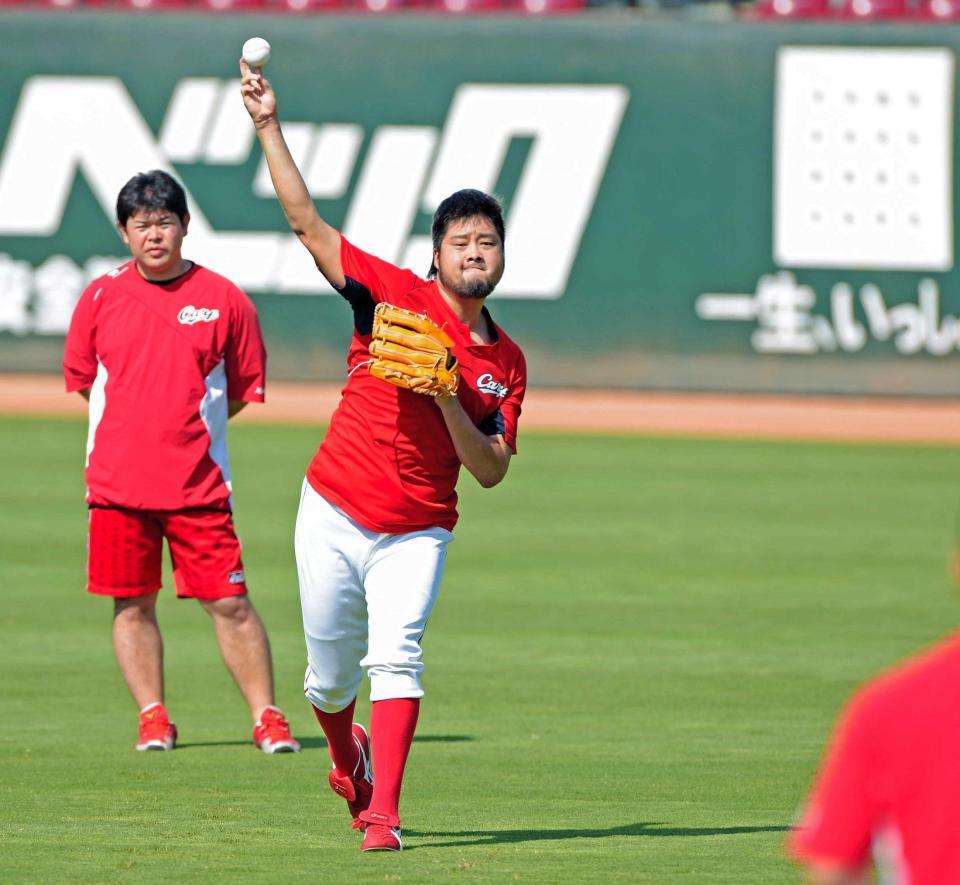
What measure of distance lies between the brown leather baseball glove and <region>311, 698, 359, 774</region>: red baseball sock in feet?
3.82

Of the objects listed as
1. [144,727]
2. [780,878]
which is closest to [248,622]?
[144,727]

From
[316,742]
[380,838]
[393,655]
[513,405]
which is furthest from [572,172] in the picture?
[380,838]

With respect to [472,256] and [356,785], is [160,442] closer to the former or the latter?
[356,785]

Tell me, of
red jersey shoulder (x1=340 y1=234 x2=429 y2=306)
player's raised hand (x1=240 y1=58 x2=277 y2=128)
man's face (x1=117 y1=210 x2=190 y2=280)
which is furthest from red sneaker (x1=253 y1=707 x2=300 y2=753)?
player's raised hand (x1=240 y1=58 x2=277 y2=128)

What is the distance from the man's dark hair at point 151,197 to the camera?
283 inches

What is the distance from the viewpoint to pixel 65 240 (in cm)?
2355

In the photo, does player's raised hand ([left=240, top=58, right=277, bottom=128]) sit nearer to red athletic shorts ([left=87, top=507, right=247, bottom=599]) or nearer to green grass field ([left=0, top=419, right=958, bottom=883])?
red athletic shorts ([left=87, top=507, right=247, bottom=599])

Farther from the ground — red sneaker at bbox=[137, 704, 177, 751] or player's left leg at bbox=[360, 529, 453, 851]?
player's left leg at bbox=[360, 529, 453, 851]

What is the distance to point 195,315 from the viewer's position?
7332 millimetres

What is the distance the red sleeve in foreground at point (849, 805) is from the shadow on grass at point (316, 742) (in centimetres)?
501

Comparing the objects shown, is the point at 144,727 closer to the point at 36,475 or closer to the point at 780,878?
the point at 780,878

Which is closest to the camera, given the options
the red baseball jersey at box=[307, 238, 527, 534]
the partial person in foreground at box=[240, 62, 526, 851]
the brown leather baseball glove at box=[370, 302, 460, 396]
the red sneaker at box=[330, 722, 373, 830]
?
the brown leather baseball glove at box=[370, 302, 460, 396]

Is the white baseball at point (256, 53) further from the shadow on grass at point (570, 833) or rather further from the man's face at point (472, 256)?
the shadow on grass at point (570, 833)

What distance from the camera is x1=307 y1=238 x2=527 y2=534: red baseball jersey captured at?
18.6 ft
